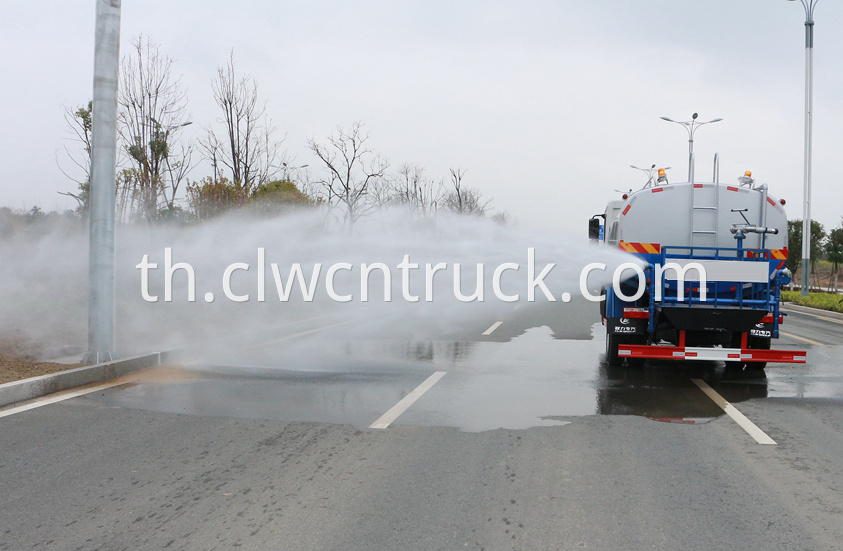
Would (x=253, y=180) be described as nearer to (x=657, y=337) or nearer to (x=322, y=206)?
(x=322, y=206)

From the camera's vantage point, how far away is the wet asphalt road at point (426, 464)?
3918 mm

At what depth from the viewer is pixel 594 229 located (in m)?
11.4

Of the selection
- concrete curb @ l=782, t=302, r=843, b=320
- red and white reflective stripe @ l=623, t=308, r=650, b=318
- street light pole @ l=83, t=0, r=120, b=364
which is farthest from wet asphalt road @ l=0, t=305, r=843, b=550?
concrete curb @ l=782, t=302, r=843, b=320

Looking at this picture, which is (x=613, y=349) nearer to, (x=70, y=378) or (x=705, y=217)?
(x=705, y=217)

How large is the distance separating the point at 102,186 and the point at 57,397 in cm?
290

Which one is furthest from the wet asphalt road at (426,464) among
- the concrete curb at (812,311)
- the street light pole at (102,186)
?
the concrete curb at (812,311)

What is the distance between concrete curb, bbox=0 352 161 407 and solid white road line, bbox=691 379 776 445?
7.09 m

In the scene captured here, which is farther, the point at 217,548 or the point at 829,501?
the point at 829,501

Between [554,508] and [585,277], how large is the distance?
6180mm

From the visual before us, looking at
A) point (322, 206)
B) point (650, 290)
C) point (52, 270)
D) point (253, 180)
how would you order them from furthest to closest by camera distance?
point (322, 206), point (253, 180), point (52, 270), point (650, 290)

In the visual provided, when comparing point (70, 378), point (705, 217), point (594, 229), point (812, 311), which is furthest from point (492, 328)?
point (812, 311)

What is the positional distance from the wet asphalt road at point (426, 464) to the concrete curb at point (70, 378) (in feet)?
1.39

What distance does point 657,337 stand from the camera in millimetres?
8883

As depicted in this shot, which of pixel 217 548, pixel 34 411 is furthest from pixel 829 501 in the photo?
pixel 34 411
